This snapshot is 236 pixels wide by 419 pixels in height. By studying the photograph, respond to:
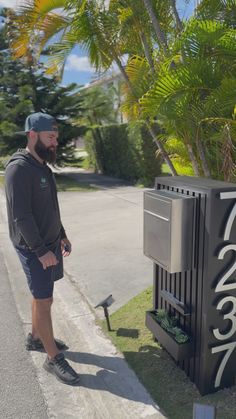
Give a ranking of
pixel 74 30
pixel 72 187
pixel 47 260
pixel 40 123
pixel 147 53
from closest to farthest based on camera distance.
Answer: pixel 47 260
pixel 40 123
pixel 147 53
pixel 74 30
pixel 72 187

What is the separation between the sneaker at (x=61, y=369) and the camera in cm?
283

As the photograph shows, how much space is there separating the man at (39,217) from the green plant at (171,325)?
75 cm

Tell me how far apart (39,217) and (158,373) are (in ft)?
4.68

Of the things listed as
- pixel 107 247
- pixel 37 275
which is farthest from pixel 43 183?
pixel 107 247

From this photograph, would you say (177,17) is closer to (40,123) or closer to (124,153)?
(40,123)

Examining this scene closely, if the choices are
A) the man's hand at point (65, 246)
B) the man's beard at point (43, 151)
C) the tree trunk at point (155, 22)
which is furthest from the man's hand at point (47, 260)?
the tree trunk at point (155, 22)

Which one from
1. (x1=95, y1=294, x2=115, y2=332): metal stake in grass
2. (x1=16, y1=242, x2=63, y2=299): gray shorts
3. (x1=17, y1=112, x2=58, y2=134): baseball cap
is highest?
(x1=17, y1=112, x2=58, y2=134): baseball cap

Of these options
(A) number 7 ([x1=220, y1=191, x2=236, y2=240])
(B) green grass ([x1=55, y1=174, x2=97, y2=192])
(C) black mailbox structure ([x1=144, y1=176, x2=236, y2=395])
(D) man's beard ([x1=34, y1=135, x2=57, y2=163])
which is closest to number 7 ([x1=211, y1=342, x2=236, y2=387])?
(C) black mailbox structure ([x1=144, y1=176, x2=236, y2=395])

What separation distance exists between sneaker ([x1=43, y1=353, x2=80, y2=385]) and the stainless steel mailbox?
41.9 inches

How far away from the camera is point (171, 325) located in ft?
9.34

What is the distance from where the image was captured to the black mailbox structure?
2365 millimetres

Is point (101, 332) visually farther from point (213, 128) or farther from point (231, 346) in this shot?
point (213, 128)

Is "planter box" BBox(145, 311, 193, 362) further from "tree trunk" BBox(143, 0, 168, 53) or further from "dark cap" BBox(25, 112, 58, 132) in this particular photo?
"tree trunk" BBox(143, 0, 168, 53)

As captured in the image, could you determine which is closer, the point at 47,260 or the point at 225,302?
the point at 225,302
